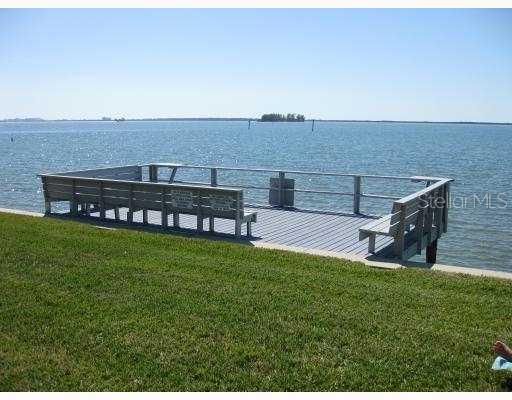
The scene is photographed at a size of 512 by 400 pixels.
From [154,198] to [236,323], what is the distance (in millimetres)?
5564

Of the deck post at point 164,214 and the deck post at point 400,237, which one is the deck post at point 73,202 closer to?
the deck post at point 164,214

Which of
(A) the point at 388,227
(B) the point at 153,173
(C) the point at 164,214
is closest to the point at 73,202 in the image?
(C) the point at 164,214

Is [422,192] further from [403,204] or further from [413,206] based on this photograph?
[403,204]

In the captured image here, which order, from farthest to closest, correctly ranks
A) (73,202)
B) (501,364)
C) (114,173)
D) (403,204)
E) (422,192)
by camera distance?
1. (114,173)
2. (73,202)
3. (422,192)
4. (403,204)
5. (501,364)

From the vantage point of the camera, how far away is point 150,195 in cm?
1070

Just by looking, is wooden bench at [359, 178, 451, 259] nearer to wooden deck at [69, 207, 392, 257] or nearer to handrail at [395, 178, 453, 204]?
handrail at [395, 178, 453, 204]

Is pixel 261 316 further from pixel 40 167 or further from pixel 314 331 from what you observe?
pixel 40 167

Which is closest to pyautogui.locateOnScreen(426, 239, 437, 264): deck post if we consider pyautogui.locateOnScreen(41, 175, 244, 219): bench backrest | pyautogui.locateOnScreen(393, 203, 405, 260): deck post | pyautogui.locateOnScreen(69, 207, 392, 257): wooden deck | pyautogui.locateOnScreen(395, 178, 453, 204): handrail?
pyautogui.locateOnScreen(395, 178, 453, 204): handrail

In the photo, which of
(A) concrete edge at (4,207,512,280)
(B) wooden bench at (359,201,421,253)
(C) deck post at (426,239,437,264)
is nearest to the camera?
(A) concrete edge at (4,207,512,280)

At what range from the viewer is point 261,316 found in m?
5.68

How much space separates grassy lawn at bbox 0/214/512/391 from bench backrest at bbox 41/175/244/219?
5.74 ft

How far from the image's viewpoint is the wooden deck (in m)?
9.62

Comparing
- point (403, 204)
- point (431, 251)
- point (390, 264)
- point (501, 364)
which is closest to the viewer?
point (501, 364)

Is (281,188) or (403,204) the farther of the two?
(281,188)
